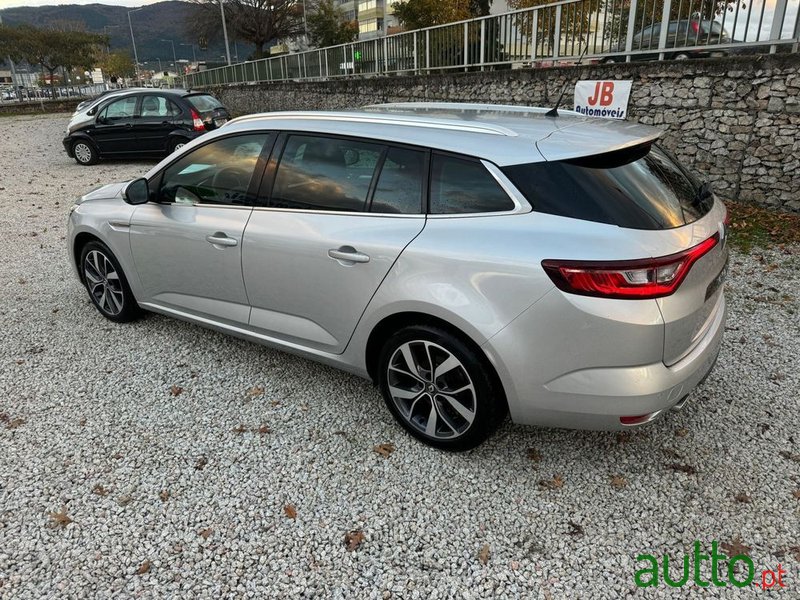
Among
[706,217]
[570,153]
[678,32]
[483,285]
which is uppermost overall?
[678,32]

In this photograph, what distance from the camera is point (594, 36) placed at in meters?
9.52

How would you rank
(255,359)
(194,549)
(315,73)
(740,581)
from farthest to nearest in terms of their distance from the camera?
(315,73) → (255,359) → (194,549) → (740,581)

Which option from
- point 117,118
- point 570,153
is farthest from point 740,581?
point 117,118

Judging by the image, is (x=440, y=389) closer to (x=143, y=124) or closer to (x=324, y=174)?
(x=324, y=174)

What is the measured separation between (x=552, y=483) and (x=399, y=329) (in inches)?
41.7

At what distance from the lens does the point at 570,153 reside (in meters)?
2.59

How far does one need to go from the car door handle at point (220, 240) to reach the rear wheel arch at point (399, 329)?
108 centimetres

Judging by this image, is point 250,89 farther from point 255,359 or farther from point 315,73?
point 255,359

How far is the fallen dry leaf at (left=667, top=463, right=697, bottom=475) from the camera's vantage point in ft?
9.53

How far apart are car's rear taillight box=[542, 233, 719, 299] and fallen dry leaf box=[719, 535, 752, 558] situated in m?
1.09

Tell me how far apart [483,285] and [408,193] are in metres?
0.67

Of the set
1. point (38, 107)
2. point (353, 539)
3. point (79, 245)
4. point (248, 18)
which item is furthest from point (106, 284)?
point (248, 18)

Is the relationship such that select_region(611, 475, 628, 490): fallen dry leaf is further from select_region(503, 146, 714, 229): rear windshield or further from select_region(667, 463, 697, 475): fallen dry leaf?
select_region(503, 146, 714, 229): rear windshield

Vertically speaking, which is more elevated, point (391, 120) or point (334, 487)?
point (391, 120)
